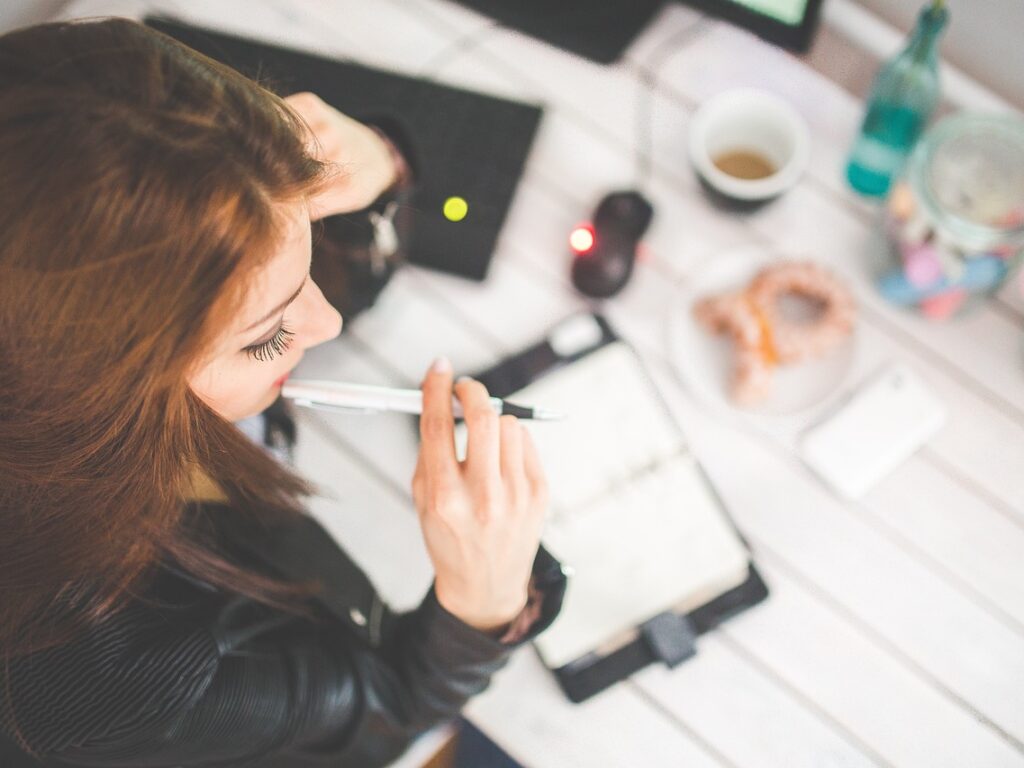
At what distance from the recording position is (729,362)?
83cm

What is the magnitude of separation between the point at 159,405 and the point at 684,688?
54 centimetres

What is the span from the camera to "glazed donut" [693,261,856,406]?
793mm

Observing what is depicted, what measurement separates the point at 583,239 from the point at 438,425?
0.92 feet

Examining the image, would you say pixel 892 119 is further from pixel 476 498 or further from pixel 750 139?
pixel 476 498

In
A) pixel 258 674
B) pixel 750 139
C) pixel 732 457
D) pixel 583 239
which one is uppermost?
pixel 750 139

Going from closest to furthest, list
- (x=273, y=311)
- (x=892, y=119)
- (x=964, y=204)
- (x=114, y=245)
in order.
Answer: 1. (x=114, y=245)
2. (x=273, y=311)
3. (x=964, y=204)
4. (x=892, y=119)

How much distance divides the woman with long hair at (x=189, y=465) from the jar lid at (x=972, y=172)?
43 centimetres

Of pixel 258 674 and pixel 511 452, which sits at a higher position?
pixel 511 452

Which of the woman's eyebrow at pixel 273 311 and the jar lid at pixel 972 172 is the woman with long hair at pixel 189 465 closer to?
the woman's eyebrow at pixel 273 311

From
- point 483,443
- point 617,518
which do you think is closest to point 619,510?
point 617,518

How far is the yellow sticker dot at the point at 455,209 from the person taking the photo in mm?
848

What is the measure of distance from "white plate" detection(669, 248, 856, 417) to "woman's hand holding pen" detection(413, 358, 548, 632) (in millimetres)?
243

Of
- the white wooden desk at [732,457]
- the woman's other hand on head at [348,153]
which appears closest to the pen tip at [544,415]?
the white wooden desk at [732,457]

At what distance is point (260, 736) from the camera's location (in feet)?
2.16
